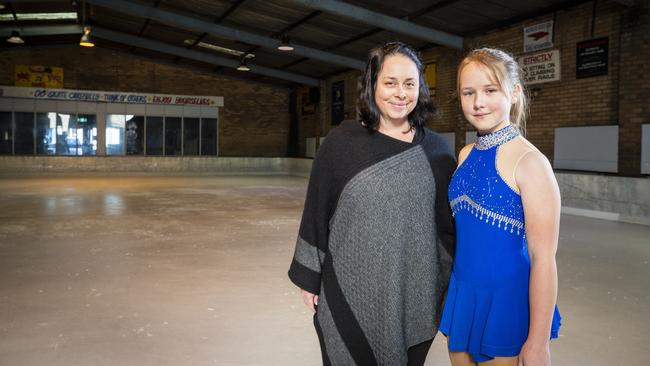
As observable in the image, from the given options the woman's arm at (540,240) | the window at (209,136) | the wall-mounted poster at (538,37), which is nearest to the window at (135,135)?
the window at (209,136)

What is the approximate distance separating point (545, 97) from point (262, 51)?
10930 mm

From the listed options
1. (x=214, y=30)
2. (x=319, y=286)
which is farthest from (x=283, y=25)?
(x=319, y=286)

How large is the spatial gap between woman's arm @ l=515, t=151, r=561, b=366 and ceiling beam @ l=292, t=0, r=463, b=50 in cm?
1072

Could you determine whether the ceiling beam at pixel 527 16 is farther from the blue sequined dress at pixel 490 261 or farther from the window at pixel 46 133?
the window at pixel 46 133

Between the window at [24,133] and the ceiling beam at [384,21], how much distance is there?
14.9 meters

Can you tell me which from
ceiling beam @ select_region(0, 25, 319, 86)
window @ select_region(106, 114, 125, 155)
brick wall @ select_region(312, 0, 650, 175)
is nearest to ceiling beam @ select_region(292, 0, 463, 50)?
brick wall @ select_region(312, 0, 650, 175)

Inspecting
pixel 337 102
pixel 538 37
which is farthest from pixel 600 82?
pixel 337 102

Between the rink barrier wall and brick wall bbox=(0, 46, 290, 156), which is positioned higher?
brick wall bbox=(0, 46, 290, 156)

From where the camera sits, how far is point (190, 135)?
76.2ft

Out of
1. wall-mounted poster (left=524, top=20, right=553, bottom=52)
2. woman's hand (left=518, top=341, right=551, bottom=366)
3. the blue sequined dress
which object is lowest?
woman's hand (left=518, top=341, right=551, bottom=366)

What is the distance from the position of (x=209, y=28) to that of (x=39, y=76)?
31.8 ft

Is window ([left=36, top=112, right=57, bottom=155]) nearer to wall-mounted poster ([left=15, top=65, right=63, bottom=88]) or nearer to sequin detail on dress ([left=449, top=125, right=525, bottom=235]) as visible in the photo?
wall-mounted poster ([left=15, top=65, right=63, bottom=88])

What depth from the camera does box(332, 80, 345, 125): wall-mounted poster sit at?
19.6 metres

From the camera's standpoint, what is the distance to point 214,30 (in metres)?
15.3
